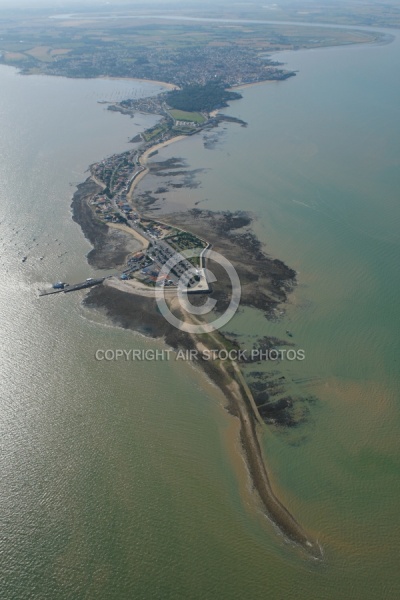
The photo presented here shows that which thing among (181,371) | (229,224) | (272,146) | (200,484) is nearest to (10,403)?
(181,371)

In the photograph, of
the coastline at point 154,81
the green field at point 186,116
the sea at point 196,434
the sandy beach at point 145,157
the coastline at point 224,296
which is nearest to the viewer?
the sea at point 196,434

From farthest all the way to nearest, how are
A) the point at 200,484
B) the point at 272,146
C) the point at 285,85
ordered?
the point at 285,85
the point at 272,146
the point at 200,484

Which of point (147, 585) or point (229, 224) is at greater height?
point (229, 224)

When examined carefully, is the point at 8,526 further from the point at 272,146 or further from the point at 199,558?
the point at 272,146

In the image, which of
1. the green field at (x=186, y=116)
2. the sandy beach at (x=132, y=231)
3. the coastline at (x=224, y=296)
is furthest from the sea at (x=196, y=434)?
the green field at (x=186, y=116)

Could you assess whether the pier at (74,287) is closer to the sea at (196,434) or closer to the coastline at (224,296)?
the sea at (196,434)

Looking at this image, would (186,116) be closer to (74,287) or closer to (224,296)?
(74,287)

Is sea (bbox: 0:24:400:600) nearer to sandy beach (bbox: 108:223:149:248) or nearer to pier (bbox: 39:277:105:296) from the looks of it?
pier (bbox: 39:277:105:296)
